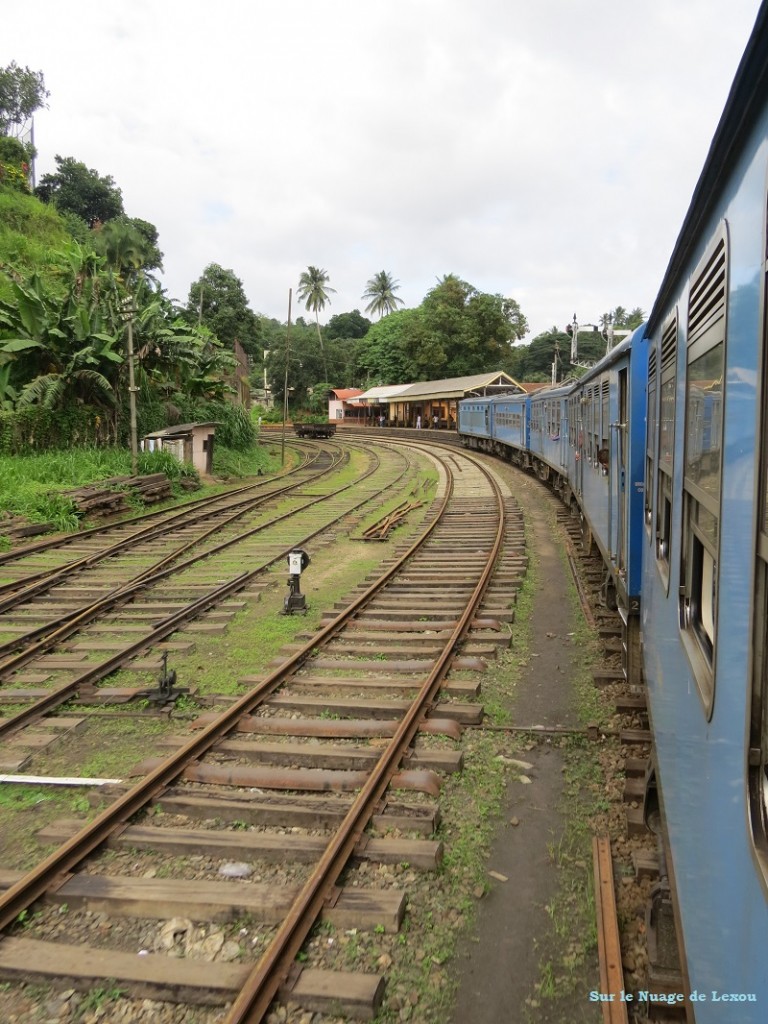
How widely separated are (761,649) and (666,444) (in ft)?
8.52

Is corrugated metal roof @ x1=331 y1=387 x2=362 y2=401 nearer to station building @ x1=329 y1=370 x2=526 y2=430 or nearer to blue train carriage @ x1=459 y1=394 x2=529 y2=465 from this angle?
station building @ x1=329 y1=370 x2=526 y2=430

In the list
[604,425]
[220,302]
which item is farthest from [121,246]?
[604,425]

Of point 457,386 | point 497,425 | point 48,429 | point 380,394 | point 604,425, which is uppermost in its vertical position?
point 380,394

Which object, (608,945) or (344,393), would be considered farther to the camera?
(344,393)

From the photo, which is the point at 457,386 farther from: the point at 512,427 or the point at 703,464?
the point at 703,464

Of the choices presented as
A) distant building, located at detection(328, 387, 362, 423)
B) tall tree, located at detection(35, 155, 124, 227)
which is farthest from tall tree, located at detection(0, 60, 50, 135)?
distant building, located at detection(328, 387, 362, 423)

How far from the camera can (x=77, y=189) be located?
171ft

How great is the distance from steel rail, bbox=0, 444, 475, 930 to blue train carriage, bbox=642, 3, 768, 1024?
3.03 metres

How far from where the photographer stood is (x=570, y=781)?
17.1 ft

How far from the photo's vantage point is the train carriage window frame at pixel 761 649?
151 centimetres

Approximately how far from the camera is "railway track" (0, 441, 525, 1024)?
3.30 meters

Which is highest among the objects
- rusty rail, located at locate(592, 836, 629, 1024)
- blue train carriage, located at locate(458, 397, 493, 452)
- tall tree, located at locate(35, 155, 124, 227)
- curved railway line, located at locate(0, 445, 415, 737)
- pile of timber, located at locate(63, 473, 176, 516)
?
tall tree, located at locate(35, 155, 124, 227)

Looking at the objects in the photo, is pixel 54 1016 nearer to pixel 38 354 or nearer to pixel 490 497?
pixel 490 497

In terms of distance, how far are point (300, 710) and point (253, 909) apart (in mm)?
2397
